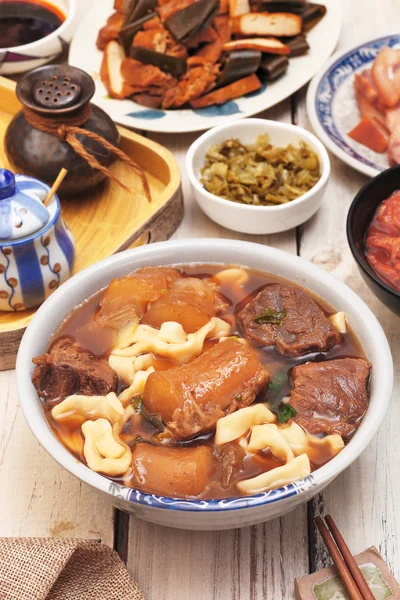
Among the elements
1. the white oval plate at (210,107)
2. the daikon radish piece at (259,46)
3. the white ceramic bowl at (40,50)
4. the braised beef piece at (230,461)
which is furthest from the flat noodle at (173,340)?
the white ceramic bowl at (40,50)

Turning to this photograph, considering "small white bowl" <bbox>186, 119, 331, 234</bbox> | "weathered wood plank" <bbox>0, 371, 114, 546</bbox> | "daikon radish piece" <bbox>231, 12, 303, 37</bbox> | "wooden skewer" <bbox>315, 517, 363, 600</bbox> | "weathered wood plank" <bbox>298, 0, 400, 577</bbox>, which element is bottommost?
"weathered wood plank" <bbox>0, 371, 114, 546</bbox>

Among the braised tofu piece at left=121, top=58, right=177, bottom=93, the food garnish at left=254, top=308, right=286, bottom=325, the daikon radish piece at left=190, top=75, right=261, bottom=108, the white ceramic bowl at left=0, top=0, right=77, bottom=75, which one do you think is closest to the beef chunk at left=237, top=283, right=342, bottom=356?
the food garnish at left=254, top=308, right=286, bottom=325

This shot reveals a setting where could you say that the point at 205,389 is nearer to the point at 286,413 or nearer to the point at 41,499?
the point at 286,413

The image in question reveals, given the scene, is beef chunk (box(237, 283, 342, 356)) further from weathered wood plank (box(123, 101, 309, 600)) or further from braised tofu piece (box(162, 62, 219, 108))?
braised tofu piece (box(162, 62, 219, 108))

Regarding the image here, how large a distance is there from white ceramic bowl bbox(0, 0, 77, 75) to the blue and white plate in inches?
48.6

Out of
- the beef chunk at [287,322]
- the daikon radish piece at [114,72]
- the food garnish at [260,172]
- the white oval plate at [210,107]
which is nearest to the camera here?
the beef chunk at [287,322]

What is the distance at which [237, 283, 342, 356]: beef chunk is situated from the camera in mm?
2301

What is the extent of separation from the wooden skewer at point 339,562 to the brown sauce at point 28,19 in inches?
111

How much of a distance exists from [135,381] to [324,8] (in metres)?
2.48

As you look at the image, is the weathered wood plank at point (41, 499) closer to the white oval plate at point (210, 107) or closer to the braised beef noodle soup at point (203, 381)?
the braised beef noodle soup at point (203, 381)

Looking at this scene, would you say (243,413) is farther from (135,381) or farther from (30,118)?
(30,118)

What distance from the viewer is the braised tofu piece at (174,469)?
1.93 metres

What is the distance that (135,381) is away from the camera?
2.20m

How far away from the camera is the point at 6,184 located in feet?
8.54
